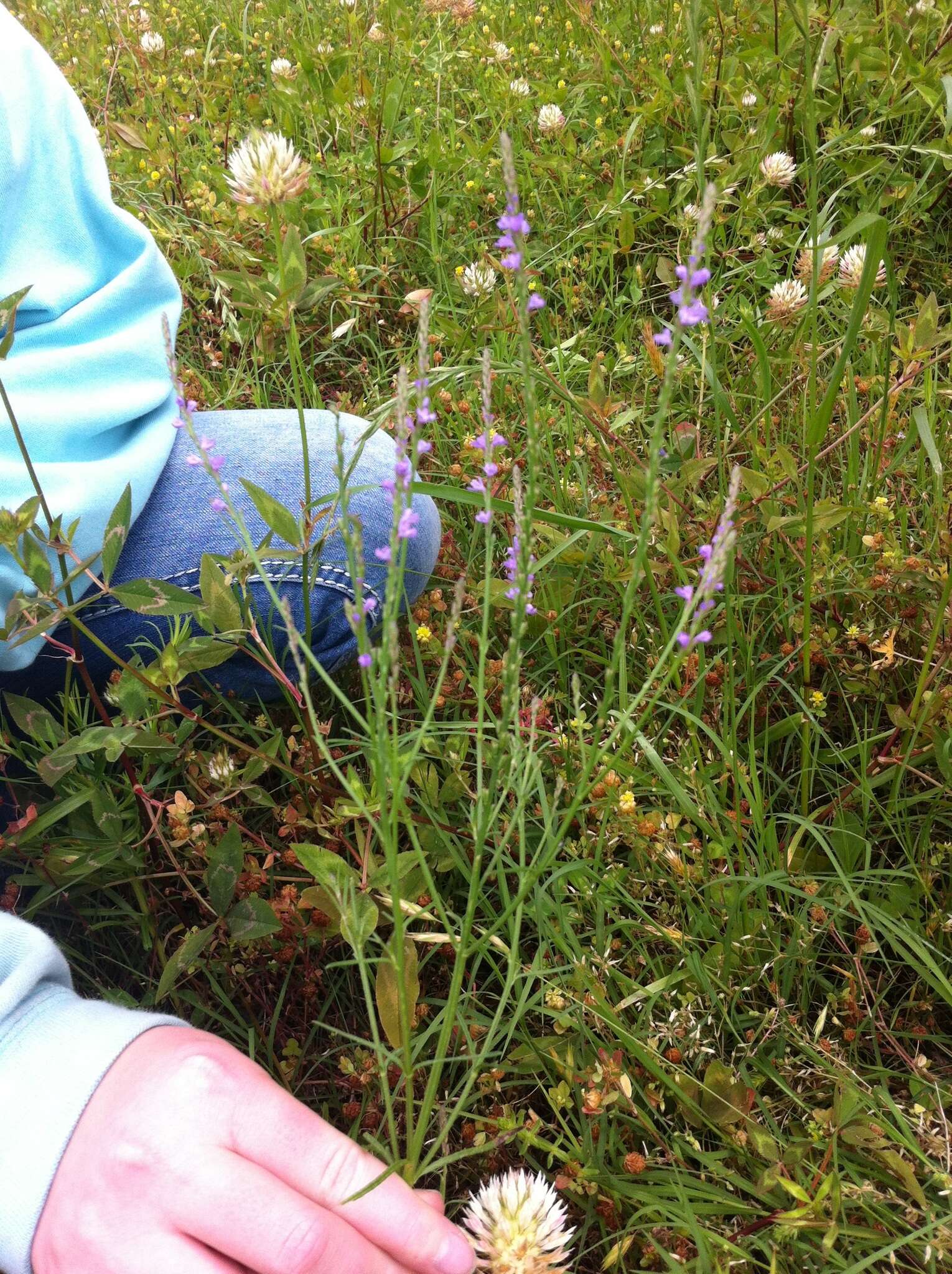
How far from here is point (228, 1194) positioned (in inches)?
30.9

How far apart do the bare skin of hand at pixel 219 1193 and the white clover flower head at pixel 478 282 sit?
49.3 inches

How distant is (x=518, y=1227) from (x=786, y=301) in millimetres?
1211

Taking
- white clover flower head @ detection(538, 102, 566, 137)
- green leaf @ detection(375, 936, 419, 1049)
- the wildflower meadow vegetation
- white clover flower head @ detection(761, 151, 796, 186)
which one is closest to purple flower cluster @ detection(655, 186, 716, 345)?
the wildflower meadow vegetation

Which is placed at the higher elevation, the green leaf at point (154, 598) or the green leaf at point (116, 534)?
the green leaf at point (116, 534)

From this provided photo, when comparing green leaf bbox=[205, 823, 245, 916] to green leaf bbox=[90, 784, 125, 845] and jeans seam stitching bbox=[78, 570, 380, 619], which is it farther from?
jeans seam stitching bbox=[78, 570, 380, 619]

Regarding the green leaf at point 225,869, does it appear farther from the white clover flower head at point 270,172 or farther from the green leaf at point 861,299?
the green leaf at point 861,299

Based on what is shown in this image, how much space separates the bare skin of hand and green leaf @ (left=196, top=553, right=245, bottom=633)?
1.27ft

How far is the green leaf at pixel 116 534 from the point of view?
977 mm

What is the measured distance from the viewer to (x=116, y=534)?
1.00 meters

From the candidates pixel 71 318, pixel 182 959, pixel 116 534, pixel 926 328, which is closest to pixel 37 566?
pixel 116 534

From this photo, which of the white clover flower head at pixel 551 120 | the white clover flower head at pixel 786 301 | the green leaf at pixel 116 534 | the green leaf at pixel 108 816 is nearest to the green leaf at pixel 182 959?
the green leaf at pixel 108 816

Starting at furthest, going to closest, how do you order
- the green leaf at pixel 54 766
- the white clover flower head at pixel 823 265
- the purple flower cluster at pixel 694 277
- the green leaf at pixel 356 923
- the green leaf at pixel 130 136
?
the green leaf at pixel 130 136
the white clover flower head at pixel 823 265
the green leaf at pixel 54 766
the green leaf at pixel 356 923
the purple flower cluster at pixel 694 277

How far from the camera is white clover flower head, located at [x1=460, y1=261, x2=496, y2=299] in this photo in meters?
1.71

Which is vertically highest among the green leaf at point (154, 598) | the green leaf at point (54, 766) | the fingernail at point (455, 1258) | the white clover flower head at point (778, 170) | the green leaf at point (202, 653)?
the white clover flower head at point (778, 170)
